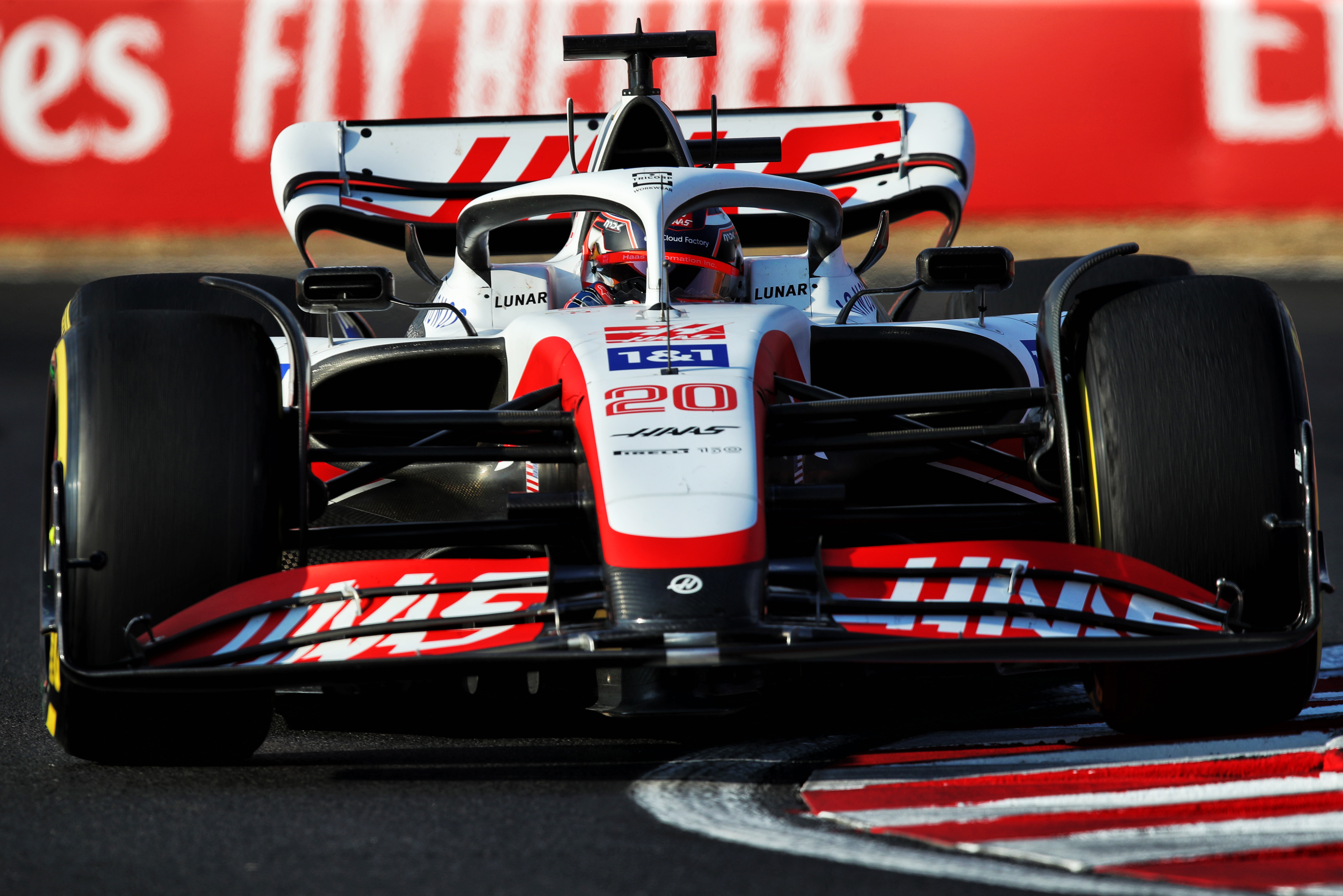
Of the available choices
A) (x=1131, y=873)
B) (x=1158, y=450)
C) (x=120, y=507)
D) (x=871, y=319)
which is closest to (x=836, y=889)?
(x=1131, y=873)

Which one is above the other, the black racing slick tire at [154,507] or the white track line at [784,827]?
the black racing slick tire at [154,507]

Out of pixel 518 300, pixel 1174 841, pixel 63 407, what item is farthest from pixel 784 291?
pixel 1174 841

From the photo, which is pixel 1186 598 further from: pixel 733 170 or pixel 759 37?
pixel 759 37

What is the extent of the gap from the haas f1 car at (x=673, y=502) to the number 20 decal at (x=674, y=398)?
12 millimetres

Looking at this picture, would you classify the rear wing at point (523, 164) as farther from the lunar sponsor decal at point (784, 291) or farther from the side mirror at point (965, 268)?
the side mirror at point (965, 268)

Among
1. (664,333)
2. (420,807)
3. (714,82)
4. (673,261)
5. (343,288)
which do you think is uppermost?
(714,82)

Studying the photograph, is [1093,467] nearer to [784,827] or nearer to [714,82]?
[784,827]

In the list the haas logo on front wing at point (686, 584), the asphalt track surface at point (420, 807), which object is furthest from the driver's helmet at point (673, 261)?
the haas logo on front wing at point (686, 584)

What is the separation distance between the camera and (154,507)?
11.7 ft

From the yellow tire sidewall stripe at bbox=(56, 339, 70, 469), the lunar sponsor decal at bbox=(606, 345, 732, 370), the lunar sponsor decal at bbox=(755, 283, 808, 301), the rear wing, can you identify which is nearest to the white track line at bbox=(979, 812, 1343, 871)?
the lunar sponsor decal at bbox=(606, 345, 732, 370)

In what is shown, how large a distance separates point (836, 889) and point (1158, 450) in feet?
4.66

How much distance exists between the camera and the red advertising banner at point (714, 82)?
1398 centimetres

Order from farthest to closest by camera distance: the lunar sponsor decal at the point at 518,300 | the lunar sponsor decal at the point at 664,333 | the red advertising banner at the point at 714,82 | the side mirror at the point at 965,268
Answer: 1. the red advertising banner at the point at 714,82
2. the lunar sponsor decal at the point at 518,300
3. the side mirror at the point at 965,268
4. the lunar sponsor decal at the point at 664,333

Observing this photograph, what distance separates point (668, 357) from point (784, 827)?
1.22 metres
